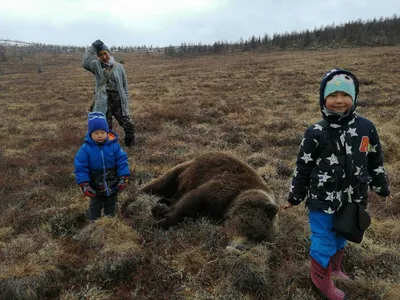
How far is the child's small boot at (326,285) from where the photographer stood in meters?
3.04

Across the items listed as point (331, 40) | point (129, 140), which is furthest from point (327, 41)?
point (129, 140)

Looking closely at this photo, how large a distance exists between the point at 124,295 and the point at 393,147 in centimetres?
701

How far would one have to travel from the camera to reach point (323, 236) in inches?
117

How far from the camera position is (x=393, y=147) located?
7.74 meters

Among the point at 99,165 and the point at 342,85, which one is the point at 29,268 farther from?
the point at 342,85

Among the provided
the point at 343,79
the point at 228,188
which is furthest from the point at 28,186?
the point at 343,79

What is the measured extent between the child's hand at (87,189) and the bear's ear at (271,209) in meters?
2.07

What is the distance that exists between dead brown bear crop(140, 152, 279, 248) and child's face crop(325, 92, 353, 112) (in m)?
1.48

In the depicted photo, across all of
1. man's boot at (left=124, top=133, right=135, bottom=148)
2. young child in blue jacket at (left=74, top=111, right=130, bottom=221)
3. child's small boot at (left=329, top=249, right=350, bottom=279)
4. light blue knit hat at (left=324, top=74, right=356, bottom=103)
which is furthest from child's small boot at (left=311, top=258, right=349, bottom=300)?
man's boot at (left=124, top=133, right=135, bottom=148)

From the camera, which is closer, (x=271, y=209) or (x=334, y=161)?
(x=334, y=161)

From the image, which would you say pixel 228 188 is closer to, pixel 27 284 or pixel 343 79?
pixel 343 79

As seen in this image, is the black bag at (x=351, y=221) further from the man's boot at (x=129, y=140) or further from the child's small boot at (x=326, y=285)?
the man's boot at (x=129, y=140)

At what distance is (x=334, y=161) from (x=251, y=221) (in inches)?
56.3

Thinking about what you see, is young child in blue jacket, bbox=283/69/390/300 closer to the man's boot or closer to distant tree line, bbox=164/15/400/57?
the man's boot
